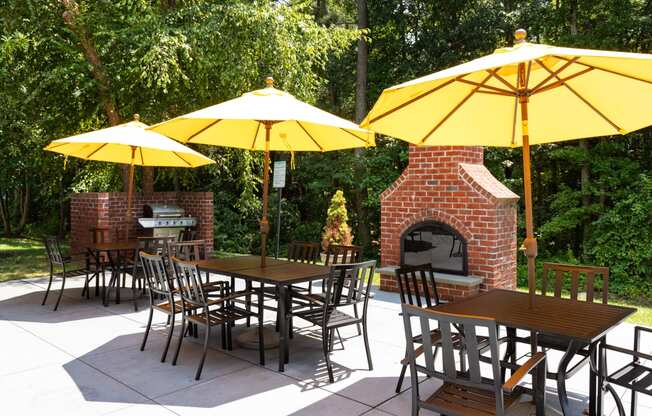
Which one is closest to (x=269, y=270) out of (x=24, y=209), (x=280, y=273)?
(x=280, y=273)

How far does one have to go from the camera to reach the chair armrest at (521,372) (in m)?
2.33

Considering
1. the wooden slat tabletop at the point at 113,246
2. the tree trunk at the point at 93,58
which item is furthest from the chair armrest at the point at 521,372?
the tree trunk at the point at 93,58

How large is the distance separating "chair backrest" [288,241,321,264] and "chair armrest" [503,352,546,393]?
3.29 meters

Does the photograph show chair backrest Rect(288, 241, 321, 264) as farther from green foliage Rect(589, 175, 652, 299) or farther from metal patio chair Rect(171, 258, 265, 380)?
green foliage Rect(589, 175, 652, 299)

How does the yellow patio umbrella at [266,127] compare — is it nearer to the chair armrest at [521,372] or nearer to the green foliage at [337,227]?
the chair armrest at [521,372]

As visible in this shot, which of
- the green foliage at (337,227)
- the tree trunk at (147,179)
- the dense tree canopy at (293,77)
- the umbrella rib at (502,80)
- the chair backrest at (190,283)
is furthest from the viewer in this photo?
the tree trunk at (147,179)

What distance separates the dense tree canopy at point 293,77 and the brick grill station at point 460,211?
394 centimetres

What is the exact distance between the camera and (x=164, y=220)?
9531 millimetres

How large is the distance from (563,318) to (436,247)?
3.63m

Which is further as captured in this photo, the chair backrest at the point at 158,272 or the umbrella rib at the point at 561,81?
the chair backrest at the point at 158,272

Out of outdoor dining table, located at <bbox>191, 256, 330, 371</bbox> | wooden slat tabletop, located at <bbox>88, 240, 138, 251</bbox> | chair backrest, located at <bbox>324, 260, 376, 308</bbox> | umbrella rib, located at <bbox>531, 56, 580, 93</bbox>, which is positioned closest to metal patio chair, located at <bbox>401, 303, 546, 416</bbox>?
chair backrest, located at <bbox>324, 260, 376, 308</bbox>

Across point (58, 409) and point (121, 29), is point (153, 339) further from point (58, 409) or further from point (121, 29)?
point (121, 29)

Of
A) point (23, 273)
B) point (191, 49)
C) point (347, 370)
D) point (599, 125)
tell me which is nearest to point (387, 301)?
point (347, 370)

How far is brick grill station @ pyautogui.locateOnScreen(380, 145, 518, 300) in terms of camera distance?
20.0 ft
